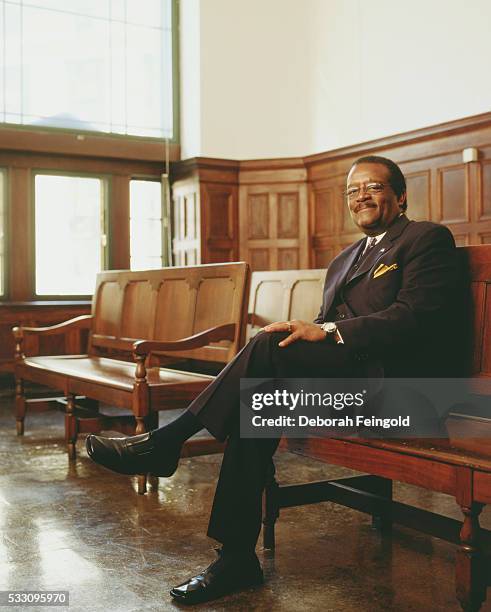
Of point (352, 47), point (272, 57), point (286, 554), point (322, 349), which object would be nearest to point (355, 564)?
point (286, 554)

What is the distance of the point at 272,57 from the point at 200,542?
7.18m

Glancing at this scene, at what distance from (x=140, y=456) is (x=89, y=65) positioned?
279 inches

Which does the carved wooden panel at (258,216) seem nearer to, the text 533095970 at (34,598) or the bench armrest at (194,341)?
the bench armrest at (194,341)

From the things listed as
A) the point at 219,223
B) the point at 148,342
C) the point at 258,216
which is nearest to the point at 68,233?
the point at 219,223

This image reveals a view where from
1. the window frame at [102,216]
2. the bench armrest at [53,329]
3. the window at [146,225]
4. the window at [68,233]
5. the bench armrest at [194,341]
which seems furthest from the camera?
the window at [146,225]

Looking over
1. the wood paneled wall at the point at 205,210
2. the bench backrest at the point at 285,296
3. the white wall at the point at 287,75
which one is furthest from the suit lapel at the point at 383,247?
the wood paneled wall at the point at 205,210

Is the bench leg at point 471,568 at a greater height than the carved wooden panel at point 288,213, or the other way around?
the carved wooden panel at point 288,213

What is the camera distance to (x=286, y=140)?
29.6 feet

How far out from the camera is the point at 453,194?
7.32 metres

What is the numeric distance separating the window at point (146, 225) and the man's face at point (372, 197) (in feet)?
21.2

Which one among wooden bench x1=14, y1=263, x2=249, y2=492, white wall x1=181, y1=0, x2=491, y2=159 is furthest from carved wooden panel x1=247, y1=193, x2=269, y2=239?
wooden bench x1=14, y1=263, x2=249, y2=492

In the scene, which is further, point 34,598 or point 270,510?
point 270,510

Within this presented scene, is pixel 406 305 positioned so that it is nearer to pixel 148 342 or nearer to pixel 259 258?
pixel 148 342

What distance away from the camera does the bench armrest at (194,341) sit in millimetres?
3776
